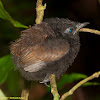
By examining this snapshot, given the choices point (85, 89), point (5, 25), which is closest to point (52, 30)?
point (5, 25)

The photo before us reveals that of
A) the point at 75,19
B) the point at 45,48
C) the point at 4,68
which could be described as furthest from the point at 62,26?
the point at 75,19

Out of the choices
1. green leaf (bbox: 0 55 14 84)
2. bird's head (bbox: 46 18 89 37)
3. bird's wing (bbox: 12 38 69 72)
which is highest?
bird's head (bbox: 46 18 89 37)

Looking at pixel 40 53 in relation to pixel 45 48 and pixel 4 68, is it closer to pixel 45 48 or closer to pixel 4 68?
pixel 45 48

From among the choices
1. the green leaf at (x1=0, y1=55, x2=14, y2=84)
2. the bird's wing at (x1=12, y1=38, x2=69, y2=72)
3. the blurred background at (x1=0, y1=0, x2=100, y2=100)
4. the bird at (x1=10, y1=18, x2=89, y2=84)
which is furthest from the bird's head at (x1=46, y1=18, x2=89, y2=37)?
the blurred background at (x1=0, y1=0, x2=100, y2=100)

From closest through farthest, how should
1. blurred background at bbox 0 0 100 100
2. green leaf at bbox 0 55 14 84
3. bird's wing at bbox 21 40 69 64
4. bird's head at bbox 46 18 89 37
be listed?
bird's wing at bbox 21 40 69 64 → bird's head at bbox 46 18 89 37 → green leaf at bbox 0 55 14 84 → blurred background at bbox 0 0 100 100

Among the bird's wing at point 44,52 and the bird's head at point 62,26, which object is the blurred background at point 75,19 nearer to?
the bird's head at point 62,26

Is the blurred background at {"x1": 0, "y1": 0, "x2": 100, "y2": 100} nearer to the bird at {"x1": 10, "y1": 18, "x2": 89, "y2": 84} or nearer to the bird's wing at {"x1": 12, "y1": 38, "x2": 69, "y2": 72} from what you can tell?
the bird at {"x1": 10, "y1": 18, "x2": 89, "y2": 84}

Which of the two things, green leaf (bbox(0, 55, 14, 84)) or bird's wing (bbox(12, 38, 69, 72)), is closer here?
bird's wing (bbox(12, 38, 69, 72))

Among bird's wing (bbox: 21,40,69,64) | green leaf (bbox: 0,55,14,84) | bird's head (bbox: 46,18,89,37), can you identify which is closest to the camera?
bird's wing (bbox: 21,40,69,64)
